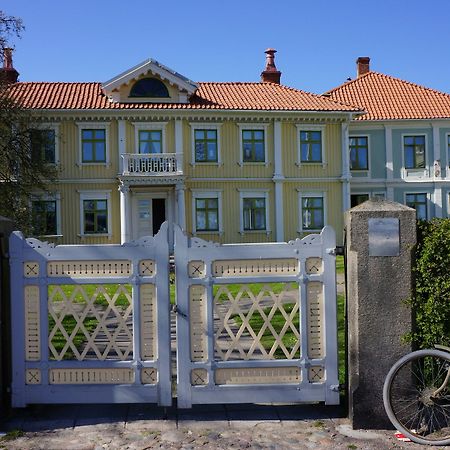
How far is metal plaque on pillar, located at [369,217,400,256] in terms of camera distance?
13.8 feet

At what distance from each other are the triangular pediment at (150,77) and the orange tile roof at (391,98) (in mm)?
9287

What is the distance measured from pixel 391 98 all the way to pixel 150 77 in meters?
14.0

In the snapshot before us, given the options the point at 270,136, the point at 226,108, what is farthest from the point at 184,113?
the point at 270,136

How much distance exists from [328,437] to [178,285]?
1.65 meters

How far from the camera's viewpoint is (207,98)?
85.4ft

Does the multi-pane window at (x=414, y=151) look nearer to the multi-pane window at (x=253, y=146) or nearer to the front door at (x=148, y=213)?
the multi-pane window at (x=253, y=146)

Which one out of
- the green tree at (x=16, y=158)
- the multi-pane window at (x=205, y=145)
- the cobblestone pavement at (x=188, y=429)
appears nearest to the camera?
the cobblestone pavement at (x=188, y=429)

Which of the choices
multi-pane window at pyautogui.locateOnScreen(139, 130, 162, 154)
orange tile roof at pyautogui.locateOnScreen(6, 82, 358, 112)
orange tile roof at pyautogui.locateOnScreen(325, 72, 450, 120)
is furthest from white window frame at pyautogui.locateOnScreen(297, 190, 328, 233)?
multi-pane window at pyautogui.locateOnScreen(139, 130, 162, 154)

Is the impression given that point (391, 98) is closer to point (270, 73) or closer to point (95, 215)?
point (270, 73)

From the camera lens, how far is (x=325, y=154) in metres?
26.0

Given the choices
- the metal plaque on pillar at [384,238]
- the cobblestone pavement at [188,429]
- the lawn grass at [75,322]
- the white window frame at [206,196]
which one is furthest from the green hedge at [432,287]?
the white window frame at [206,196]

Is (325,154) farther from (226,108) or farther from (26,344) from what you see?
(26,344)

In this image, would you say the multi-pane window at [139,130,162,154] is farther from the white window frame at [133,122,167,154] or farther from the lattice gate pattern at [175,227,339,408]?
the lattice gate pattern at [175,227,339,408]

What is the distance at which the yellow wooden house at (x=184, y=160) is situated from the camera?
24.5 m
